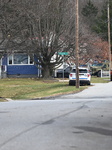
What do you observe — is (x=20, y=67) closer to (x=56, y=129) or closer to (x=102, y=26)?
(x=102, y=26)

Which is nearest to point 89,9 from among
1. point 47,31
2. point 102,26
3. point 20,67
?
point 102,26

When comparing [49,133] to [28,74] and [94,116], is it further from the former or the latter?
[28,74]

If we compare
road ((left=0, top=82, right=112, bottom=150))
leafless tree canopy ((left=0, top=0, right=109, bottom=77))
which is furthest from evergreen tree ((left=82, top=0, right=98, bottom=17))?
road ((left=0, top=82, right=112, bottom=150))

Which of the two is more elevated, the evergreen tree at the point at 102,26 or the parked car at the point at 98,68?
the evergreen tree at the point at 102,26

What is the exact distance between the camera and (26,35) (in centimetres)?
3556

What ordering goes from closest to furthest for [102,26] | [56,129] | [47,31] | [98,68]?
1. [56,129]
2. [47,31]
3. [98,68]
4. [102,26]

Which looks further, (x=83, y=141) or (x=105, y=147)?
(x=83, y=141)

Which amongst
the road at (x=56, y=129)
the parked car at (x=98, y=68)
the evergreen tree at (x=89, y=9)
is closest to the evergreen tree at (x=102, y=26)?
the parked car at (x=98, y=68)

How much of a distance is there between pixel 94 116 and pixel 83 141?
378cm

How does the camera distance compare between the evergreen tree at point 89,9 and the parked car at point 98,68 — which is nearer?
the parked car at point 98,68

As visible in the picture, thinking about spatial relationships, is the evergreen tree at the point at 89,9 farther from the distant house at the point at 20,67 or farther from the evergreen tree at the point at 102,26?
the distant house at the point at 20,67

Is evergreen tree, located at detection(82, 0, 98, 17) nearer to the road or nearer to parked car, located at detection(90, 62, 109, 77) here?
parked car, located at detection(90, 62, 109, 77)

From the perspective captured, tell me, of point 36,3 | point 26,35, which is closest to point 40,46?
Result: point 26,35

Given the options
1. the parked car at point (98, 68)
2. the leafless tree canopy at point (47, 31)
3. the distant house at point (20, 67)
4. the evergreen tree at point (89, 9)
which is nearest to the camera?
the leafless tree canopy at point (47, 31)
